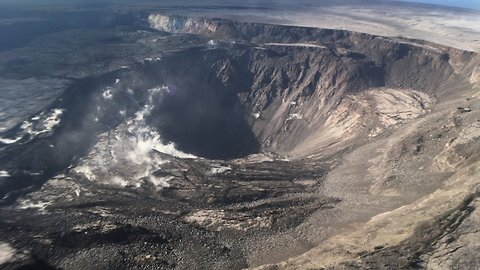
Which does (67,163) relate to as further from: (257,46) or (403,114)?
(257,46)

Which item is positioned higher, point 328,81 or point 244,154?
point 328,81

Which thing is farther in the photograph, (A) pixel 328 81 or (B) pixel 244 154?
(A) pixel 328 81

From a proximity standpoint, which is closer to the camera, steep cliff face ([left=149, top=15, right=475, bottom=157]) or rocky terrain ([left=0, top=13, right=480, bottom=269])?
rocky terrain ([left=0, top=13, right=480, bottom=269])

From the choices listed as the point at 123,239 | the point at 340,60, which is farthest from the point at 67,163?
the point at 340,60

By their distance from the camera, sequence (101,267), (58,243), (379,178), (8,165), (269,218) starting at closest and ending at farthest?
(101,267), (58,243), (269,218), (379,178), (8,165)

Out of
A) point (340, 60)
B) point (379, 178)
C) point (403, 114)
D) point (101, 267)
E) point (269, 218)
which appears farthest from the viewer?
point (340, 60)

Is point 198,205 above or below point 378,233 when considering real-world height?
below

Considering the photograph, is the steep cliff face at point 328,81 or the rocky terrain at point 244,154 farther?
the steep cliff face at point 328,81

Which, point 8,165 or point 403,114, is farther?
point 403,114
